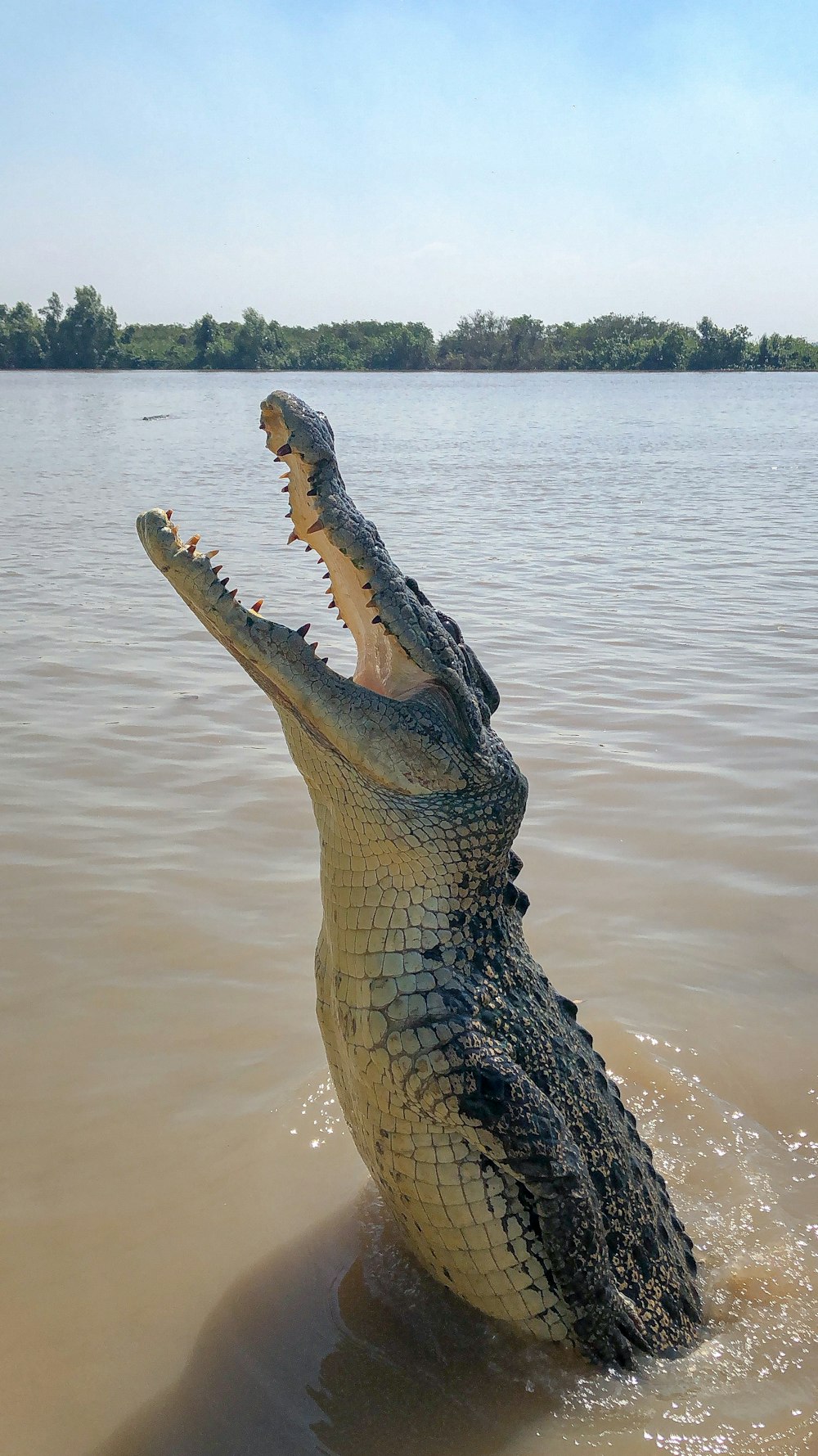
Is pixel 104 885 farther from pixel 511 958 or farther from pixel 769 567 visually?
pixel 769 567

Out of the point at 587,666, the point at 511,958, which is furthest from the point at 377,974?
the point at 587,666

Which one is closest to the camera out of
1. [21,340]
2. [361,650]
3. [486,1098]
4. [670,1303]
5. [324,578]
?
[486,1098]

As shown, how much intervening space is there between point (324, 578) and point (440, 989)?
0.89 metres

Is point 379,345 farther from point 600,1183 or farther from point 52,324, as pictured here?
point 600,1183

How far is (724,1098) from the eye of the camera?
11.5 feet

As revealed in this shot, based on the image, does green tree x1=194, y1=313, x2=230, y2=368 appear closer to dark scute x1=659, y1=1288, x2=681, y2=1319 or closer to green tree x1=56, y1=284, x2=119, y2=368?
green tree x1=56, y1=284, x2=119, y2=368

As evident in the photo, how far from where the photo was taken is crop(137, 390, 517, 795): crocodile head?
227 centimetres

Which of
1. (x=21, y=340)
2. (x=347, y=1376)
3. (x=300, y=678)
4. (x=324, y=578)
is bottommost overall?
(x=347, y=1376)

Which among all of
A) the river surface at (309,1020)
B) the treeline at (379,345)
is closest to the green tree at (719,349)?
the treeline at (379,345)

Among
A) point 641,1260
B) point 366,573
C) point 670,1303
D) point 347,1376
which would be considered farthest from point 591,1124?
point 366,573

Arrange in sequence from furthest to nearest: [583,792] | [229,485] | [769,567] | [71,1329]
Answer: [229,485], [769,567], [583,792], [71,1329]

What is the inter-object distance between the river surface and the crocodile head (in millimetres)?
1268

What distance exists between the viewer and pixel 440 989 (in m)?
2.22

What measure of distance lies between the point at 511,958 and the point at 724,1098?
1.49 metres
